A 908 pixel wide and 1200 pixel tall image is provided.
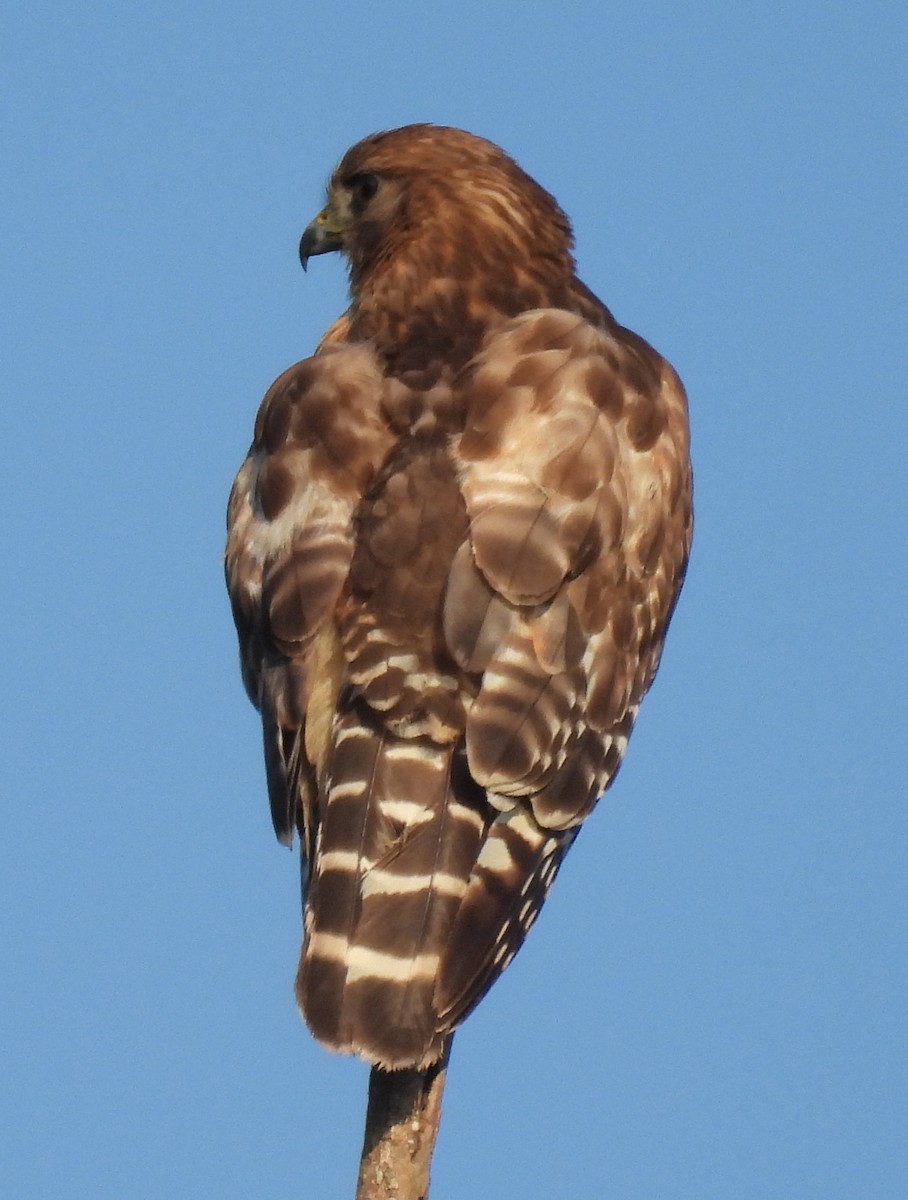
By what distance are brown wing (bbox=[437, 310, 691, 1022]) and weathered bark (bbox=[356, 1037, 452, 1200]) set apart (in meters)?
0.21

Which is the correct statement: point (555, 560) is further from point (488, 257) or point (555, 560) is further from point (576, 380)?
point (488, 257)

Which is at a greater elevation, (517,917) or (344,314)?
(344,314)

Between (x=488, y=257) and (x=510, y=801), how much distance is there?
2.07 meters

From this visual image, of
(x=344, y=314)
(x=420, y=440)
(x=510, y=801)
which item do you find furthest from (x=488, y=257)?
(x=510, y=801)

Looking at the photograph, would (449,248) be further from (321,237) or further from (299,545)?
(299,545)

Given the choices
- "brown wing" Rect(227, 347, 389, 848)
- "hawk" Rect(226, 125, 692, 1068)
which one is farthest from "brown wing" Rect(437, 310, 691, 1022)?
"brown wing" Rect(227, 347, 389, 848)

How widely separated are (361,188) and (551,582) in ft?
6.62

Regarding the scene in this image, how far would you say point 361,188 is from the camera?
7473mm

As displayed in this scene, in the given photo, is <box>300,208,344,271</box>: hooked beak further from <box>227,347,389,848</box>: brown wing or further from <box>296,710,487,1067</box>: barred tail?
<box>296,710,487,1067</box>: barred tail

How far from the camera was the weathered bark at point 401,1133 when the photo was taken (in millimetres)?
5457

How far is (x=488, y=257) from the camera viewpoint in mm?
7109

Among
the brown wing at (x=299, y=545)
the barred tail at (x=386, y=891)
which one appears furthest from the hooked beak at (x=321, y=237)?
the barred tail at (x=386, y=891)

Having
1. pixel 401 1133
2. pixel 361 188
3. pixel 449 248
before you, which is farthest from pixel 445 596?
pixel 361 188

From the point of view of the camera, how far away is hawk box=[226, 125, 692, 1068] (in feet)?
18.0
